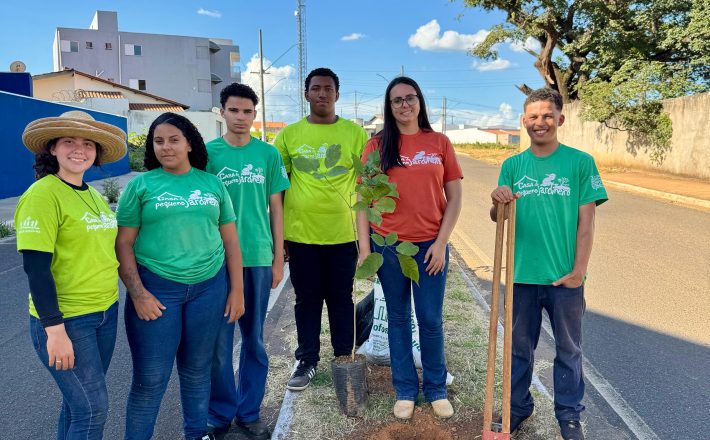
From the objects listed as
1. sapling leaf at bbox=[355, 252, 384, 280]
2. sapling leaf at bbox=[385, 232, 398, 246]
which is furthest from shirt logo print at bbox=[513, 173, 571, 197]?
sapling leaf at bbox=[355, 252, 384, 280]

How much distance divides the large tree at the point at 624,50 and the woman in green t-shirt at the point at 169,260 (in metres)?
19.3

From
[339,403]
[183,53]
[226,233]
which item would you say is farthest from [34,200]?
[183,53]

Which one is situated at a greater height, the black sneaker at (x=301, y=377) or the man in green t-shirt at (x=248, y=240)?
the man in green t-shirt at (x=248, y=240)

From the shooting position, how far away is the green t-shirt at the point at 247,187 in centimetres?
278

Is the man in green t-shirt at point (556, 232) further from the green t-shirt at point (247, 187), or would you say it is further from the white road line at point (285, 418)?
the white road line at point (285, 418)

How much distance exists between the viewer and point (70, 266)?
2.01 meters

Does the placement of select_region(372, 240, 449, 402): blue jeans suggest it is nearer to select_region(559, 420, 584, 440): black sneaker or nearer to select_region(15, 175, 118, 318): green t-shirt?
select_region(559, 420, 584, 440): black sneaker

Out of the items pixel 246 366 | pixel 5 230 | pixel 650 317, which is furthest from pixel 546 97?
pixel 5 230

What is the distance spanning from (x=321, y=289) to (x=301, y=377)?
23.4 inches

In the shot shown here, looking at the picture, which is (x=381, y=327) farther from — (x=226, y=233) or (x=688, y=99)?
(x=688, y=99)

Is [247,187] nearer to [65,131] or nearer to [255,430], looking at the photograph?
[65,131]

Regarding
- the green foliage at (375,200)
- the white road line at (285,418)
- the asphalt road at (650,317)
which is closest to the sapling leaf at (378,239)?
the green foliage at (375,200)

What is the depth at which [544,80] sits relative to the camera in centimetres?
2623

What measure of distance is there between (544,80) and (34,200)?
27569 millimetres
